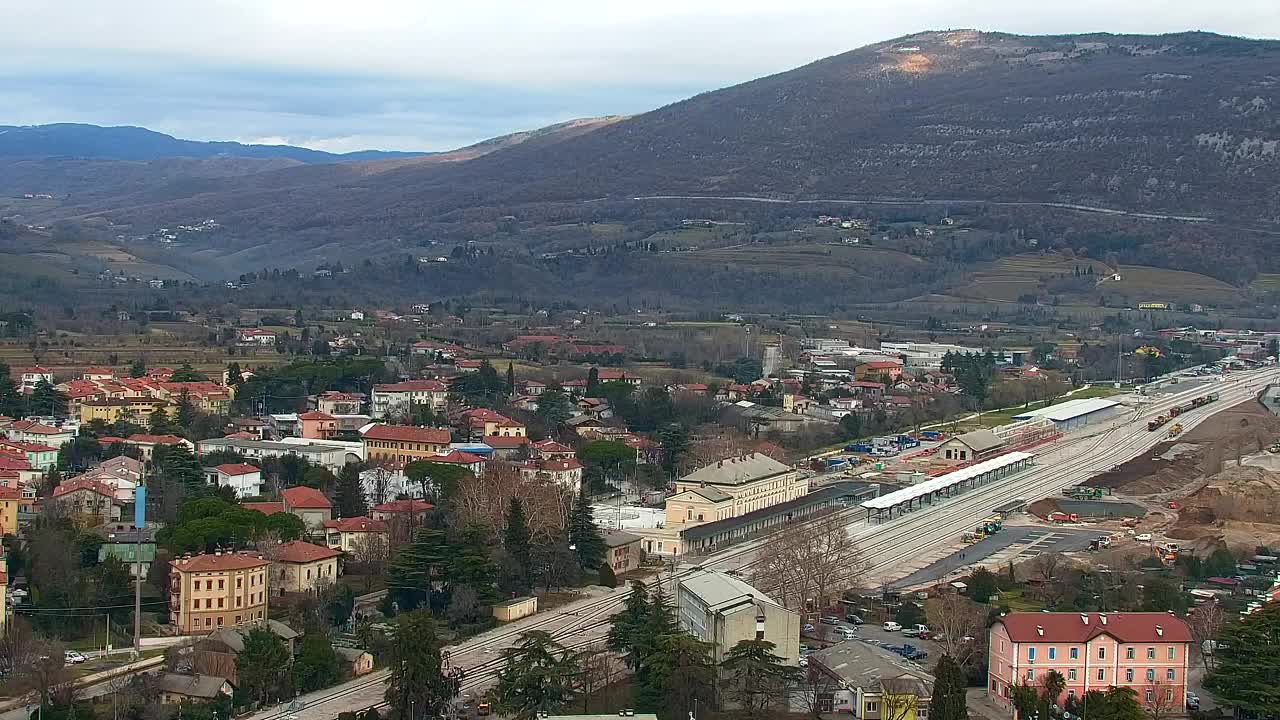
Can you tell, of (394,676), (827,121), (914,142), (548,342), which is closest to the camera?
(394,676)

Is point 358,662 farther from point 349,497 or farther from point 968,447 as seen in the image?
point 968,447

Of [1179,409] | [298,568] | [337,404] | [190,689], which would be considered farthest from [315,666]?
[1179,409]

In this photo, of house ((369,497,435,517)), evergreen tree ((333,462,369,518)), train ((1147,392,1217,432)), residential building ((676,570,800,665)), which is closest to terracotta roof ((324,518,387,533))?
house ((369,497,435,517))

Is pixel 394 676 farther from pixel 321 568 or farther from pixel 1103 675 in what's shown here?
pixel 1103 675

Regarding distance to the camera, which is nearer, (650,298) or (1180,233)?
(650,298)

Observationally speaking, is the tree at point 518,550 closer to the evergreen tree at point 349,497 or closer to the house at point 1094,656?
the evergreen tree at point 349,497

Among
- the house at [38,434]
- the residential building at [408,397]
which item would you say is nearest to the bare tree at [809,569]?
the house at [38,434]

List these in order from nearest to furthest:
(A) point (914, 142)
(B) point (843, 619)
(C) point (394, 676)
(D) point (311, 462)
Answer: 1. (C) point (394, 676)
2. (B) point (843, 619)
3. (D) point (311, 462)
4. (A) point (914, 142)

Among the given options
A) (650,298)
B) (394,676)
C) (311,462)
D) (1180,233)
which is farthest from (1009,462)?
(1180,233)
